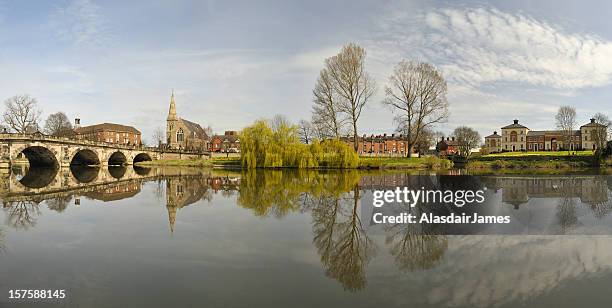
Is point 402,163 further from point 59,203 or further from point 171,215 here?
point 59,203

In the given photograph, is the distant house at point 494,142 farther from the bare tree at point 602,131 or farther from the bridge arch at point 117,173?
the bridge arch at point 117,173

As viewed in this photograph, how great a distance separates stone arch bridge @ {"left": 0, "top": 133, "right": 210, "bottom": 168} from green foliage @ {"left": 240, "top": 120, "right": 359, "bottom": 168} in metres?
22.5

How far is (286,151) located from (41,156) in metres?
32.1

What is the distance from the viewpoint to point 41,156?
1850 inches

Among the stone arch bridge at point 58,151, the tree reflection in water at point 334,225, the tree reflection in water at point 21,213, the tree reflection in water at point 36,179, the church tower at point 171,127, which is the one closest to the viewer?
the tree reflection in water at point 334,225

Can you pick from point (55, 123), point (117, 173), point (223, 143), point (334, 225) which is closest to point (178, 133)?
point (223, 143)

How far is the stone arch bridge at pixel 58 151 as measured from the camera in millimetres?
40469

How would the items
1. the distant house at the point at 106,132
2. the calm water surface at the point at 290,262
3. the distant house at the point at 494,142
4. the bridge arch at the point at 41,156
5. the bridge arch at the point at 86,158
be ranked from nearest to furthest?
the calm water surface at the point at 290,262 → the bridge arch at the point at 41,156 → the bridge arch at the point at 86,158 → the distant house at the point at 106,132 → the distant house at the point at 494,142

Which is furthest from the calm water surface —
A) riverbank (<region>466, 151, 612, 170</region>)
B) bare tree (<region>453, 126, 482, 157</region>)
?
bare tree (<region>453, 126, 482, 157</region>)

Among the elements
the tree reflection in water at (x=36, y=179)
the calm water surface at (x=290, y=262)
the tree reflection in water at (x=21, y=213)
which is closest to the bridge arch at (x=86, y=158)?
the tree reflection in water at (x=36, y=179)

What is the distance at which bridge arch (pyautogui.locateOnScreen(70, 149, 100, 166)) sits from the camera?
52219 millimetres

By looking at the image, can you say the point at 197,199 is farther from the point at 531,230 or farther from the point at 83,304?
the point at 531,230

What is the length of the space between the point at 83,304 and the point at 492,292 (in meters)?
5.11

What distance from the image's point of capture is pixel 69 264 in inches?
236
